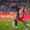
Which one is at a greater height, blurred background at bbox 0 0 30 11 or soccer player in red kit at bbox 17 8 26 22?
blurred background at bbox 0 0 30 11

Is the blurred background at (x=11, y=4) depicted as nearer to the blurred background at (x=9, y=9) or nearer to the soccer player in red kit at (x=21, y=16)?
the blurred background at (x=9, y=9)

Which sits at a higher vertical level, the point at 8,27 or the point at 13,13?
the point at 13,13

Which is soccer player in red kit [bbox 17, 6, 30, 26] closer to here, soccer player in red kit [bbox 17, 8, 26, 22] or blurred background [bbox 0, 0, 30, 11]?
soccer player in red kit [bbox 17, 8, 26, 22]

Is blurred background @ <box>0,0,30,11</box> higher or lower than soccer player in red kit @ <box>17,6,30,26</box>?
higher

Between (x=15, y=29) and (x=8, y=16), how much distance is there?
1.11 ft

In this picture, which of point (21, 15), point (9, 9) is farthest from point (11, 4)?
point (21, 15)

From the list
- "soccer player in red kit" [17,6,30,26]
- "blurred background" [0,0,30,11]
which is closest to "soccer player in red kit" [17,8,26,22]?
"soccer player in red kit" [17,6,30,26]

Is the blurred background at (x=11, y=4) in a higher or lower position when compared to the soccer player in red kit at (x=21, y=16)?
higher

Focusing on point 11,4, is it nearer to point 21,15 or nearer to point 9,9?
point 9,9

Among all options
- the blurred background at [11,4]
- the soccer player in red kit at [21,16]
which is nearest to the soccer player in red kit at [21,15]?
the soccer player in red kit at [21,16]

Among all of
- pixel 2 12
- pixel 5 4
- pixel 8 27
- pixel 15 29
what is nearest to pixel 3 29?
pixel 8 27

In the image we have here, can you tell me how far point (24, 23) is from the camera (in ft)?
6.40

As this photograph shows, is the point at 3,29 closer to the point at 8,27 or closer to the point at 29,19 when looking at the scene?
the point at 8,27

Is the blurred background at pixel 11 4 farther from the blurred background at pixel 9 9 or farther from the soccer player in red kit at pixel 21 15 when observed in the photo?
the soccer player in red kit at pixel 21 15
